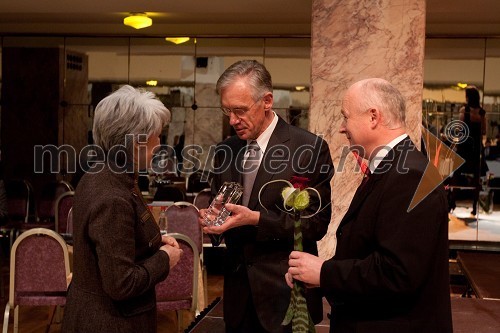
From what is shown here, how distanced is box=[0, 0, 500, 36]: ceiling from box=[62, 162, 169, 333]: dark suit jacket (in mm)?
5130

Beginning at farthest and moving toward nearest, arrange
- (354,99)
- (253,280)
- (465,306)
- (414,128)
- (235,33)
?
(235,33)
(414,128)
(465,306)
(253,280)
(354,99)

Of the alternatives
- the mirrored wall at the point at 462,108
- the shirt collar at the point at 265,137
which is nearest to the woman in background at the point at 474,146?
the mirrored wall at the point at 462,108

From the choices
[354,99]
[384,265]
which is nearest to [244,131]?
[354,99]

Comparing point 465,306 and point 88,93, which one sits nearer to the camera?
point 465,306

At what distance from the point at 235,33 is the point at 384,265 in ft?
25.4

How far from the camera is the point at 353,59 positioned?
4.90 meters

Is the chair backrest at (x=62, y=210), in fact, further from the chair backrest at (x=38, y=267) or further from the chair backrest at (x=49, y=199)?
the chair backrest at (x=38, y=267)

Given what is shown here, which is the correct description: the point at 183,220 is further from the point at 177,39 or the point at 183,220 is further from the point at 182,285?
the point at 177,39

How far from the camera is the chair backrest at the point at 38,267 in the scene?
4137 millimetres

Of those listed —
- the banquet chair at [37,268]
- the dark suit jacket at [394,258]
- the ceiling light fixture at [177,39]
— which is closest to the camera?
the dark suit jacket at [394,258]

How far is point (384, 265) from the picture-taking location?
166 centimetres

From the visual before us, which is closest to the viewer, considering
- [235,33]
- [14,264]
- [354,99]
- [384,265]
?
[384,265]

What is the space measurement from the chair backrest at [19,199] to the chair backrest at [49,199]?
16cm

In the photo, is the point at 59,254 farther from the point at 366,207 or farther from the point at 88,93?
the point at 88,93
